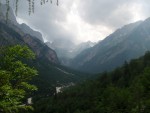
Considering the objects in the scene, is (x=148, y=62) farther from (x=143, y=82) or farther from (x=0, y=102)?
(x=0, y=102)

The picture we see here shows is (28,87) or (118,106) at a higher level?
(118,106)

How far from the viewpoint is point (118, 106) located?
13238 centimetres

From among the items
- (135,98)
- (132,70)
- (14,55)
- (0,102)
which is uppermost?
(132,70)

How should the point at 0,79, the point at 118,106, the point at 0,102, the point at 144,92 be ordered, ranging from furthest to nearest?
the point at 118,106 < the point at 144,92 < the point at 0,79 < the point at 0,102

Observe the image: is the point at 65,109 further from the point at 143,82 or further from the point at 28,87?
the point at 28,87

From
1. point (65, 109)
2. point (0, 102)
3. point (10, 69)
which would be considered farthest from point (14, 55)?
point (65, 109)

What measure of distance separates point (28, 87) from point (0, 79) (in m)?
1.69

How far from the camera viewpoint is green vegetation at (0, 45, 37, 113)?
1219 centimetres

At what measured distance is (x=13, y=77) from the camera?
1330 cm

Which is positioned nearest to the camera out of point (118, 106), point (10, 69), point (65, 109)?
point (10, 69)

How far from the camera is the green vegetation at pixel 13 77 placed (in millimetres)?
12188

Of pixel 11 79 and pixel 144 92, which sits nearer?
pixel 11 79

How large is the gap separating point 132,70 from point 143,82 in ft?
282

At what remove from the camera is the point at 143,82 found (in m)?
113
